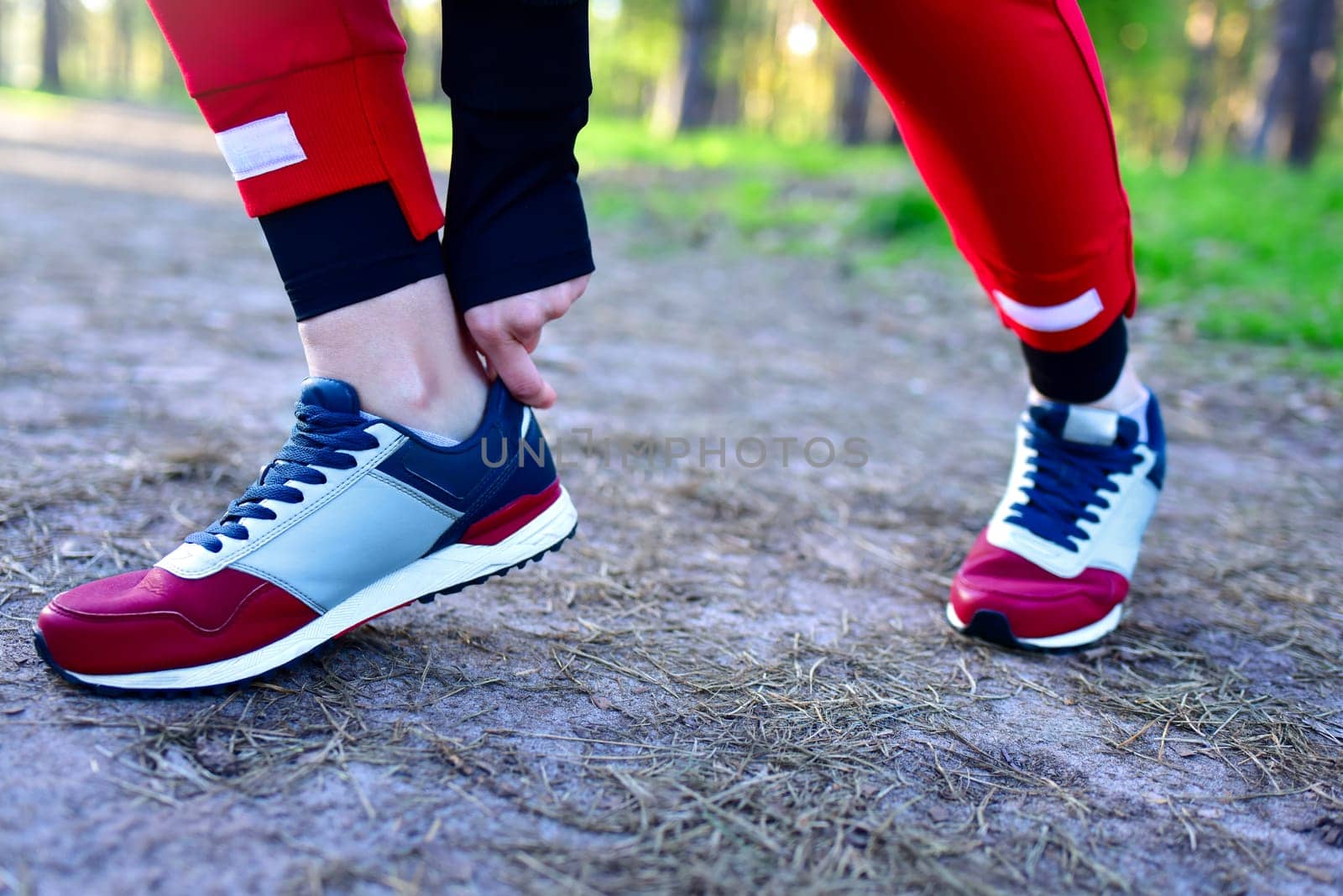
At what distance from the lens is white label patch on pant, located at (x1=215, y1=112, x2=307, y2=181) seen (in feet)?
3.66

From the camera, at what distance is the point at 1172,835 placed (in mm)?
1017

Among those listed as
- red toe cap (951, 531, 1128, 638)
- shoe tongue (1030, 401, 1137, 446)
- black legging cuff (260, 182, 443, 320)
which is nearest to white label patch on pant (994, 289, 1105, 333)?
shoe tongue (1030, 401, 1137, 446)

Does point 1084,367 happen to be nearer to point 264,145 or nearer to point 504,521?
point 504,521

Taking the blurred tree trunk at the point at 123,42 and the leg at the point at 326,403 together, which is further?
the blurred tree trunk at the point at 123,42

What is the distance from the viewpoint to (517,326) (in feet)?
4.03

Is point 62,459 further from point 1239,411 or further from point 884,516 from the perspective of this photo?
point 1239,411

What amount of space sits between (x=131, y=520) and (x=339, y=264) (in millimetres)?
781

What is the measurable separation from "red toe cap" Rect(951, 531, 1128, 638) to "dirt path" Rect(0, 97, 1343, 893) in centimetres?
6

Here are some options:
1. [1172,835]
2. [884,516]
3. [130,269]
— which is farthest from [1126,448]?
[130,269]

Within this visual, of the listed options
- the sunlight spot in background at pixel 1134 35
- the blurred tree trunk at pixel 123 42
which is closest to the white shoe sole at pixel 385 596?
the sunlight spot in background at pixel 1134 35

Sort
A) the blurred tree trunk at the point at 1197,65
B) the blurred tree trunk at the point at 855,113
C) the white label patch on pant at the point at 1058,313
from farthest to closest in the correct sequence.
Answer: the blurred tree trunk at the point at 1197,65 → the blurred tree trunk at the point at 855,113 → the white label patch on pant at the point at 1058,313

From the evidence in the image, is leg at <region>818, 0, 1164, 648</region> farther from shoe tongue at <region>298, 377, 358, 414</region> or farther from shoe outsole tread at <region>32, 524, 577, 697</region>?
shoe outsole tread at <region>32, 524, 577, 697</region>

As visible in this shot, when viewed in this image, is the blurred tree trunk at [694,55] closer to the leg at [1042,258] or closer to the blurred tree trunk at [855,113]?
the blurred tree trunk at [855,113]

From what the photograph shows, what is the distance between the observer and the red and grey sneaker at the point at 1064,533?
1443mm
